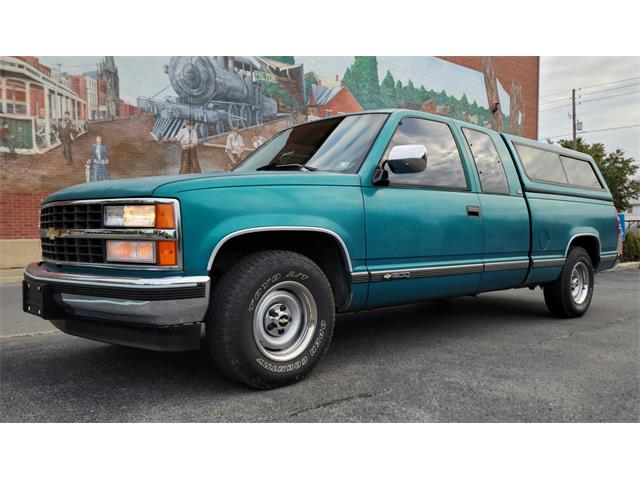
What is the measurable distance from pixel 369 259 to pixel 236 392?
127cm

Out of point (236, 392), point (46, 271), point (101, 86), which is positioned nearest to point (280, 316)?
point (236, 392)

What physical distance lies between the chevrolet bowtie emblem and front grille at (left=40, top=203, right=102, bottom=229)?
0.03 m

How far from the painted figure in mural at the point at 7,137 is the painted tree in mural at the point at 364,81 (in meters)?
10.1

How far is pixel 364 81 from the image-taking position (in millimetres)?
17750

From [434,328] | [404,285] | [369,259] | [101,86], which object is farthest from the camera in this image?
[101,86]

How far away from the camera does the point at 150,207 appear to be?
110 inches

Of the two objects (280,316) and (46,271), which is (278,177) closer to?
(280,316)

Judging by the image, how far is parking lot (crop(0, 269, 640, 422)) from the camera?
2768 millimetres

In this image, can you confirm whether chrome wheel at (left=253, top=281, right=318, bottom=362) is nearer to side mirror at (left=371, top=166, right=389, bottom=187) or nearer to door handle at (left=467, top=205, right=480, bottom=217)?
side mirror at (left=371, top=166, right=389, bottom=187)

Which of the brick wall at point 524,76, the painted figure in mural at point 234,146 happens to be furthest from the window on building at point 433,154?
the brick wall at point 524,76

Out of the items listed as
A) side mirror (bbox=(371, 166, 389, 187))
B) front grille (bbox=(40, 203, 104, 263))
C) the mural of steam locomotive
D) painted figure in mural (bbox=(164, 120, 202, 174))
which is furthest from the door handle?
the mural of steam locomotive

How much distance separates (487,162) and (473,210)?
728 millimetres

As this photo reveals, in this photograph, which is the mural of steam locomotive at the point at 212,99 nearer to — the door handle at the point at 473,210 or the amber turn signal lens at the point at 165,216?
the door handle at the point at 473,210

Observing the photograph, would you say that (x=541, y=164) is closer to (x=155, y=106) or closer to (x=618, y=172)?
(x=155, y=106)
